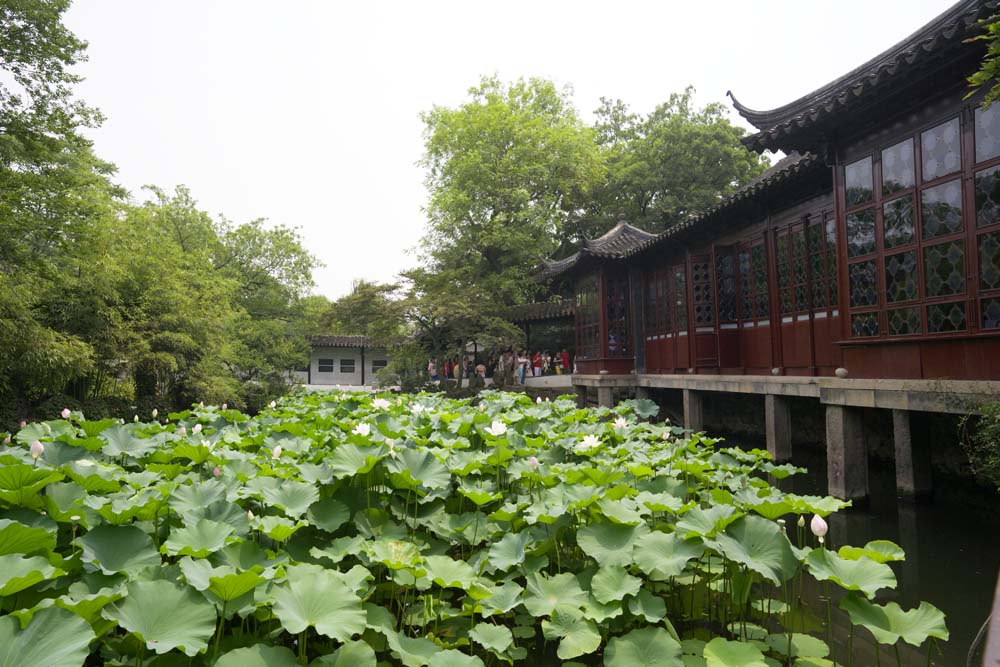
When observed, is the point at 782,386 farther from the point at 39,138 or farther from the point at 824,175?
the point at 39,138

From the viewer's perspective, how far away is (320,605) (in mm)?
1574

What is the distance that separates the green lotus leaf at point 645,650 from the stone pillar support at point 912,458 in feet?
19.6

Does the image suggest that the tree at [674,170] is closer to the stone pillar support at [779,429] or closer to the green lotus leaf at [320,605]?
the stone pillar support at [779,429]

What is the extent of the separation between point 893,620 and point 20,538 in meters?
2.60

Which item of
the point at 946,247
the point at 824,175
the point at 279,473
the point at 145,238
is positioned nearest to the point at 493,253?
the point at 145,238

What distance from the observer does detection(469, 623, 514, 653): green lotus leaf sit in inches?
69.2

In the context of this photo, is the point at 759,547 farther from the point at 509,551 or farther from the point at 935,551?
the point at 935,551

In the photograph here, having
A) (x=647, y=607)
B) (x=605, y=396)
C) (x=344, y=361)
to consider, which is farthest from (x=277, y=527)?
(x=344, y=361)

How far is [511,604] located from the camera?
1.90m

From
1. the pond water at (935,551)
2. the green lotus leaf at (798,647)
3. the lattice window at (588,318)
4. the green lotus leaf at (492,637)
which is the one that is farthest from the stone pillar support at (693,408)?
the green lotus leaf at (492,637)

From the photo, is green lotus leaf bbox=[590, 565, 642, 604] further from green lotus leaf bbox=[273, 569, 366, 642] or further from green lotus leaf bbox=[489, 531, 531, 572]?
green lotus leaf bbox=[273, 569, 366, 642]

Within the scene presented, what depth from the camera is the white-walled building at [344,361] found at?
3080 centimetres

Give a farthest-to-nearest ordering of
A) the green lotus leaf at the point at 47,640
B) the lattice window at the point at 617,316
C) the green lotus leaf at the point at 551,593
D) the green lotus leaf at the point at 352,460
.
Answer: the lattice window at the point at 617,316
the green lotus leaf at the point at 352,460
the green lotus leaf at the point at 551,593
the green lotus leaf at the point at 47,640

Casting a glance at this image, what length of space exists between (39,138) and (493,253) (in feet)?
47.7
